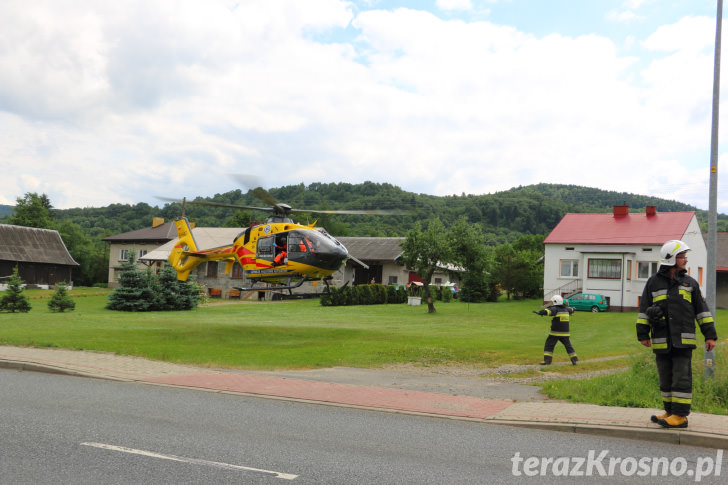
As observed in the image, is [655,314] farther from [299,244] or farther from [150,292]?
[150,292]

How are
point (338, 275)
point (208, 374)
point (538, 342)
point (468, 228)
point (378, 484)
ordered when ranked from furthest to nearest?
point (338, 275), point (468, 228), point (538, 342), point (208, 374), point (378, 484)

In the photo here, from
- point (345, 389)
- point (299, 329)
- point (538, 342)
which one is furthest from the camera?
point (299, 329)

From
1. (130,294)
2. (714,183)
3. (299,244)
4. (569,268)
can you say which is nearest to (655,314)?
(714,183)

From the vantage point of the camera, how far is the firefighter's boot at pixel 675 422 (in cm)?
741

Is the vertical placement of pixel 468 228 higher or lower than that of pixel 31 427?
higher

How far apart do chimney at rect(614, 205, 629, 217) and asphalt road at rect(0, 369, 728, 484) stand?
41067 millimetres

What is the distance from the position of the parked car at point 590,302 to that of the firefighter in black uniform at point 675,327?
1328 inches

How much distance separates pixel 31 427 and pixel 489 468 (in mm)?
5473

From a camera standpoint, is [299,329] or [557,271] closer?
[299,329]

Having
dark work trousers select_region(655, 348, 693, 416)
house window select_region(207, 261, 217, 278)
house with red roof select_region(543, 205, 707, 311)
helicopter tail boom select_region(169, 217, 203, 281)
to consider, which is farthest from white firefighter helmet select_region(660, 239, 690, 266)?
house window select_region(207, 261, 217, 278)

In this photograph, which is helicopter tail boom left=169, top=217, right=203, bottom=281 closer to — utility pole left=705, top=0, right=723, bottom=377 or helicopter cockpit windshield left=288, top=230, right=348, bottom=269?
helicopter cockpit windshield left=288, top=230, right=348, bottom=269

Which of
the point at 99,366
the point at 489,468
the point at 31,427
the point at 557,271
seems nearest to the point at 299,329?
the point at 99,366

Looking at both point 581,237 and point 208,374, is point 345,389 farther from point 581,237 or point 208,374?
point 581,237

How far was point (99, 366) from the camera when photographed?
12.9 meters
